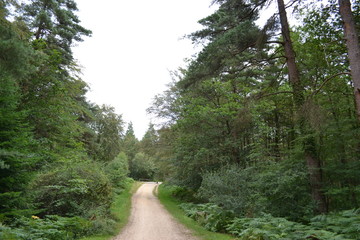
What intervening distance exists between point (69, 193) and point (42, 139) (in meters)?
3.28

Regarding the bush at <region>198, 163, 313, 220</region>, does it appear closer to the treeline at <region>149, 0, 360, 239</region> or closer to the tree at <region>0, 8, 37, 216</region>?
the treeline at <region>149, 0, 360, 239</region>

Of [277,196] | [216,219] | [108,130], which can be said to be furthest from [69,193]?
[108,130]

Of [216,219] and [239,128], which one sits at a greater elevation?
[239,128]

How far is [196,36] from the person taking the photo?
1012cm

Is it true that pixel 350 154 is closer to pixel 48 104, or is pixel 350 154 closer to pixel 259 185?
pixel 259 185

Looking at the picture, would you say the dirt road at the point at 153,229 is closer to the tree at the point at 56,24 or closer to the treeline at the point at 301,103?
the treeline at the point at 301,103

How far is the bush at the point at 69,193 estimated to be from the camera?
968 centimetres

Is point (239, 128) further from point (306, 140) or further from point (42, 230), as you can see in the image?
point (42, 230)

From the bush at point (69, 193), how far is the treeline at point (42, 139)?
38mm

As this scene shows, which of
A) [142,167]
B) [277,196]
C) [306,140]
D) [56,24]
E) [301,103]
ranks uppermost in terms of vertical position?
[56,24]

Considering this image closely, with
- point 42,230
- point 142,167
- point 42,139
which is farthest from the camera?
point 142,167

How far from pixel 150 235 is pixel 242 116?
5907mm

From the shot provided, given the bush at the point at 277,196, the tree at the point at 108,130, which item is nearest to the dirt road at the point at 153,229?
the bush at the point at 277,196

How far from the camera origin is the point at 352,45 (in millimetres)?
6191
